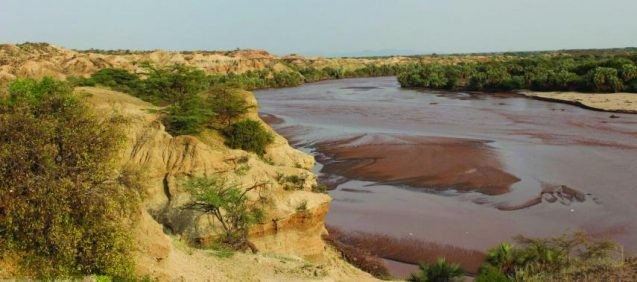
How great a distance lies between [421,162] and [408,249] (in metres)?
14.6

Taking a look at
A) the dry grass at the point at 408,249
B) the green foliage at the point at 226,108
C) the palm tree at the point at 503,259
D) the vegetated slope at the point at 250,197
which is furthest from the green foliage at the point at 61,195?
the green foliage at the point at 226,108

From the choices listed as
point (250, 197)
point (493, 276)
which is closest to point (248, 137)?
point (250, 197)

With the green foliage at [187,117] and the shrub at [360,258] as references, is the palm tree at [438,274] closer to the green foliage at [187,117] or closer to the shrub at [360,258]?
the shrub at [360,258]

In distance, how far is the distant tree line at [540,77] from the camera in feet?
224

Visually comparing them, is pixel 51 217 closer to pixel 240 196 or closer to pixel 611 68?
pixel 240 196

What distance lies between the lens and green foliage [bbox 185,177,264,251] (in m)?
16.1

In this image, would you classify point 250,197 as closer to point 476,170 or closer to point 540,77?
point 476,170

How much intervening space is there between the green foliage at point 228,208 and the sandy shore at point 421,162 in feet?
49.4

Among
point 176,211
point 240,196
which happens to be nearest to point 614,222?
point 240,196

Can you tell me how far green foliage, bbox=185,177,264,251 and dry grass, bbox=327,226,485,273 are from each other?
584 cm

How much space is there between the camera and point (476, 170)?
3200cm

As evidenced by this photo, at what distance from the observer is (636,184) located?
28594mm

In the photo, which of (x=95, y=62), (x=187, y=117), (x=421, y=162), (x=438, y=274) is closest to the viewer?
(x=438, y=274)

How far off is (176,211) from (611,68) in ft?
227
